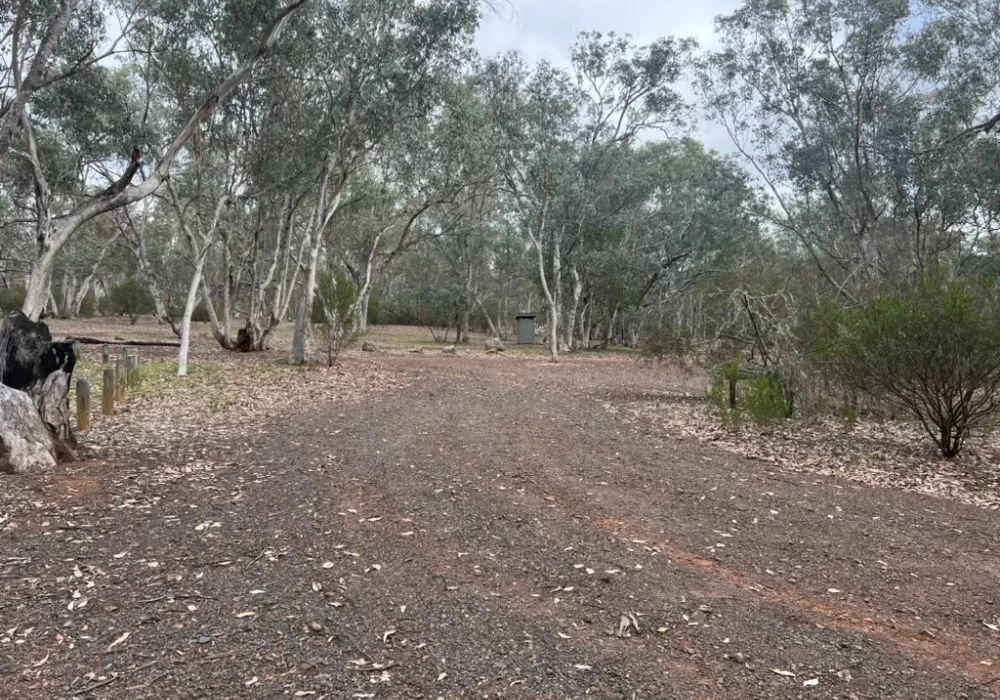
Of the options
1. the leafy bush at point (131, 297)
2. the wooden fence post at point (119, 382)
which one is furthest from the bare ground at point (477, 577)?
the leafy bush at point (131, 297)

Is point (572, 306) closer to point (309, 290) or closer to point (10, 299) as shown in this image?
point (309, 290)

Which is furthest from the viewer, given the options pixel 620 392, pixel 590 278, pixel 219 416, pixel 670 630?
pixel 590 278

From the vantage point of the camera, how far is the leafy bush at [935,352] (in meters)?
6.69

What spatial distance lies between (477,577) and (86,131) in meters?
16.4

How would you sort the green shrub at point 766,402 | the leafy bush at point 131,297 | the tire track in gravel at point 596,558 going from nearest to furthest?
the tire track in gravel at point 596,558, the green shrub at point 766,402, the leafy bush at point 131,297

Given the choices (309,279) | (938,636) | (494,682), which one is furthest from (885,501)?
(309,279)

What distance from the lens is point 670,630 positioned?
10.5 feet

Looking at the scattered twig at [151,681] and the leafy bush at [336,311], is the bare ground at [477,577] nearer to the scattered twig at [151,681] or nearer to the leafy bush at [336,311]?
the scattered twig at [151,681]

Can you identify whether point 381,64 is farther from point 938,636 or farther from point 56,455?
point 938,636

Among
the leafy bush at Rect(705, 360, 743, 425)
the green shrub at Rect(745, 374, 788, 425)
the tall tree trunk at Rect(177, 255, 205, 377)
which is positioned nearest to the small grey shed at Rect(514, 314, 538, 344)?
the tall tree trunk at Rect(177, 255, 205, 377)

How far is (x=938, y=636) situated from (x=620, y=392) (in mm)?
10645

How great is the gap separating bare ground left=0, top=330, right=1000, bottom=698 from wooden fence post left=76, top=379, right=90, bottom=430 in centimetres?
26

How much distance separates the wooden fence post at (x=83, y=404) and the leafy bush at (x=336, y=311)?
8087 mm

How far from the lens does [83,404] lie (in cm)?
736
